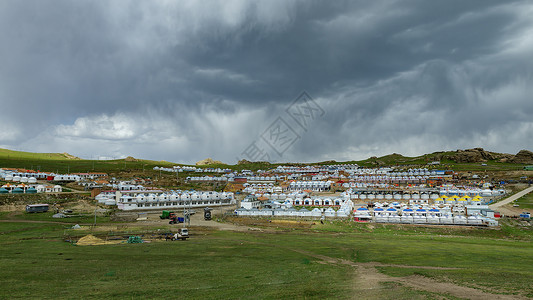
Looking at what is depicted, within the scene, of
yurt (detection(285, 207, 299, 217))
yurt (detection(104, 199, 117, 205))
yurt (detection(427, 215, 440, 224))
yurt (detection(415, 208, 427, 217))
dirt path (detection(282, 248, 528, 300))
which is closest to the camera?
dirt path (detection(282, 248, 528, 300))

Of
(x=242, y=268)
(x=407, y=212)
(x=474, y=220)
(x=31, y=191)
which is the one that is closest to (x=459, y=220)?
(x=474, y=220)

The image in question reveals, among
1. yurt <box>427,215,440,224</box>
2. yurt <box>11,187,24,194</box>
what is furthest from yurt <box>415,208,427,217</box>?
yurt <box>11,187,24,194</box>

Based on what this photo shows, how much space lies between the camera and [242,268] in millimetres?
28203

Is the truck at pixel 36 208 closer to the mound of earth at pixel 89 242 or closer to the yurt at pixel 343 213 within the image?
the mound of earth at pixel 89 242

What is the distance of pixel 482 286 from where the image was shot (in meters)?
20.6

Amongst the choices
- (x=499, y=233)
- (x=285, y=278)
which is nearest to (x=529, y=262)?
(x=285, y=278)

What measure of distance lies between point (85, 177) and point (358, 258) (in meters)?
159

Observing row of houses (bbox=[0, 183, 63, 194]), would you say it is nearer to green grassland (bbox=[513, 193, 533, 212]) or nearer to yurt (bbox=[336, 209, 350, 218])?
yurt (bbox=[336, 209, 350, 218])

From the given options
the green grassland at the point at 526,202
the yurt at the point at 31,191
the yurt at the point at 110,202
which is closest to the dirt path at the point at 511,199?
the green grassland at the point at 526,202

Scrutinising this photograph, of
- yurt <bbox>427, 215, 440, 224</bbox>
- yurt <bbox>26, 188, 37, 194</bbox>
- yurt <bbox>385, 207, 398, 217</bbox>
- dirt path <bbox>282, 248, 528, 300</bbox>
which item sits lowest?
yurt <bbox>427, 215, 440, 224</bbox>

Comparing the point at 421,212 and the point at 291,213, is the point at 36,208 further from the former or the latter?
the point at 421,212

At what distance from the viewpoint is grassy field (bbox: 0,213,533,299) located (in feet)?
65.7

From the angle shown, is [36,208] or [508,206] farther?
[508,206]

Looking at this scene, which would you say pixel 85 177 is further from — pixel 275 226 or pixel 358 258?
pixel 358 258
